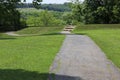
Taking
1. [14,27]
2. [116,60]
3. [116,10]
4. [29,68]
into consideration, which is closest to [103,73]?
Answer: [29,68]

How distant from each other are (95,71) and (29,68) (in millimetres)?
2350

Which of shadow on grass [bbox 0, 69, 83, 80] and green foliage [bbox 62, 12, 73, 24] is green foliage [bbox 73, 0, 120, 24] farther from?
shadow on grass [bbox 0, 69, 83, 80]

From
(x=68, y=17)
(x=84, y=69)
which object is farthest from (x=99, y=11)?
(x=84, y=69)

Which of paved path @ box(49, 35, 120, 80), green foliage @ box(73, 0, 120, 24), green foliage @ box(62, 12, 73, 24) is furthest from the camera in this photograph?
green foliage @ box(62, 12, 73, 24)

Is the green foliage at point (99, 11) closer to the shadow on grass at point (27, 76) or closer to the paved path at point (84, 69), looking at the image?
the paved path at point (84, 69)

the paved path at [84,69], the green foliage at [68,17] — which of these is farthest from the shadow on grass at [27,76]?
the green foliage at [68,17]

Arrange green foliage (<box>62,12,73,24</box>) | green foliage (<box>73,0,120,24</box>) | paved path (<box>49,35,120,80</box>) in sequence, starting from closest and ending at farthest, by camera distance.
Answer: paved path (<box>49,35,120,80</box>) < green foliage (<box>73,0,120,24</box>) < green foliage (<box>62,12,73,24</box>)

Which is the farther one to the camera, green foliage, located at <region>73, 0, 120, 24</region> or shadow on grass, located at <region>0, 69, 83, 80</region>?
green foliage, located at <region>73, 0, 120, 24</region>

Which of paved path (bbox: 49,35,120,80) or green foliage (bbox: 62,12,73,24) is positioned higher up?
paved path (bbox: 49,35,120,80)

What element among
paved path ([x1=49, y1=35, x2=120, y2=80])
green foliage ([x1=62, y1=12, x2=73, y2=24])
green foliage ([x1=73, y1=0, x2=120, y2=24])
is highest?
paved path ([x1=49, y1=35, x2=120, y2=80])

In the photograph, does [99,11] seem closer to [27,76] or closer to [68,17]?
[68,17]

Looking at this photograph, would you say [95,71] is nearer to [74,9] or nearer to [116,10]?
[116,10]

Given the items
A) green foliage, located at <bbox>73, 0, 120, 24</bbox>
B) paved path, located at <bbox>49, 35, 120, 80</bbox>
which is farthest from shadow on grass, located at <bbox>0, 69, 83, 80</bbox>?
green foliage, located at <bbox>73, 0, 120, 24</bbox>

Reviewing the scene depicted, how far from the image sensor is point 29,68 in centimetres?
1281
